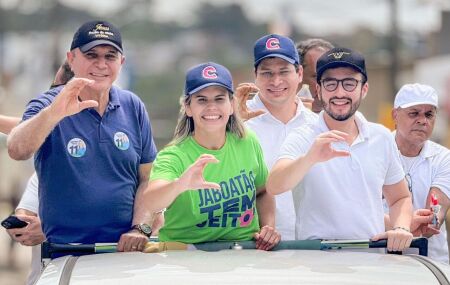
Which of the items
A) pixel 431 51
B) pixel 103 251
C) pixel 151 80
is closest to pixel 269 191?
pixel 103 251

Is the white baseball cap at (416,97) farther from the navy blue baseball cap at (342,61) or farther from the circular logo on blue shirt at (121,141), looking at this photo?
the circular logo on blue shirt at (121,141)

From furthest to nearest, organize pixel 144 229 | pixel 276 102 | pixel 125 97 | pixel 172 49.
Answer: pixel 172 49, pixel 276 102, pixel 125 97, pixel 144 229

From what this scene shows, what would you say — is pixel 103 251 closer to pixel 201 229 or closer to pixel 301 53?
pixel 201 229

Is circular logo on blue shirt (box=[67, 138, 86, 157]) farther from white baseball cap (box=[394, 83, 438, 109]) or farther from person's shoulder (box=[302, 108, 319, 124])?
white baseball cap (box=[394, 83, 438, 109])

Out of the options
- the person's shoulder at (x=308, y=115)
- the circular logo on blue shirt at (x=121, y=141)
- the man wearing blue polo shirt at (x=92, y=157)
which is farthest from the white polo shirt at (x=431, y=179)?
the circular logo on blue shirt at (x=121, y=141)

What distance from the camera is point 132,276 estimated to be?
4551 mm

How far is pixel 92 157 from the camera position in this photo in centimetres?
592

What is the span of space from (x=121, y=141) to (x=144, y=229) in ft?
1.34

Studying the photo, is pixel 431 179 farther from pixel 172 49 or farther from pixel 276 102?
pixel 172 49

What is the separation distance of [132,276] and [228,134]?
149 centimetres

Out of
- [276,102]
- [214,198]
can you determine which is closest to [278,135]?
[276,102]

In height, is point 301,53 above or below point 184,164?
→ above

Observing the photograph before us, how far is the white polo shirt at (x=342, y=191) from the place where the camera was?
5.86 meters

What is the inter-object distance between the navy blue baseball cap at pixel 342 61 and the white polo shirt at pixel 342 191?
0.92 feet
